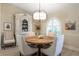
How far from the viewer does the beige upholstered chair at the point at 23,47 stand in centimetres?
161

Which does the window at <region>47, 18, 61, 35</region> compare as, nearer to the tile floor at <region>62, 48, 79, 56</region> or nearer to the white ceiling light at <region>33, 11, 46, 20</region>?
the white ceiling light at <region>33, 11, 46, 20</region>

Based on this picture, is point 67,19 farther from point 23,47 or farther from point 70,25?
point 23,47

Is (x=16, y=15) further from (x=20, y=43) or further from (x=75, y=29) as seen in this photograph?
(x=75, y=29)

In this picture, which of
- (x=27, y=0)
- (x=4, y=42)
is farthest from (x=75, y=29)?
(x=4, y=42)

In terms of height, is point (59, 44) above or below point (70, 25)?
below

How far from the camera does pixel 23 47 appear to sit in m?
1.63

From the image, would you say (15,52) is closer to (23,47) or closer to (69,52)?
(23,47)

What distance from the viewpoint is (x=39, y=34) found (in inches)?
63.0

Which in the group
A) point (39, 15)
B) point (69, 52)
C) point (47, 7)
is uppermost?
point (47, 7)

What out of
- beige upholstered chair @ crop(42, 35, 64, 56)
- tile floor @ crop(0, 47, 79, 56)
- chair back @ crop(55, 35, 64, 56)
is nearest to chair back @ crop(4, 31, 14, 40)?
tile floor @ crop(0, 47, 79, 56)

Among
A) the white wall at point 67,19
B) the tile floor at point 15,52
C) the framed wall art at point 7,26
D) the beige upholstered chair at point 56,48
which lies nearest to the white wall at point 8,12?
the framed wall art at point 7,26

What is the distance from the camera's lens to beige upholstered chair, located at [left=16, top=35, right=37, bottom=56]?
1.61 m

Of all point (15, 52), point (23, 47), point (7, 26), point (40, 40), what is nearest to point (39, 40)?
point (40, 40)

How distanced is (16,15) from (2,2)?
0.29m
